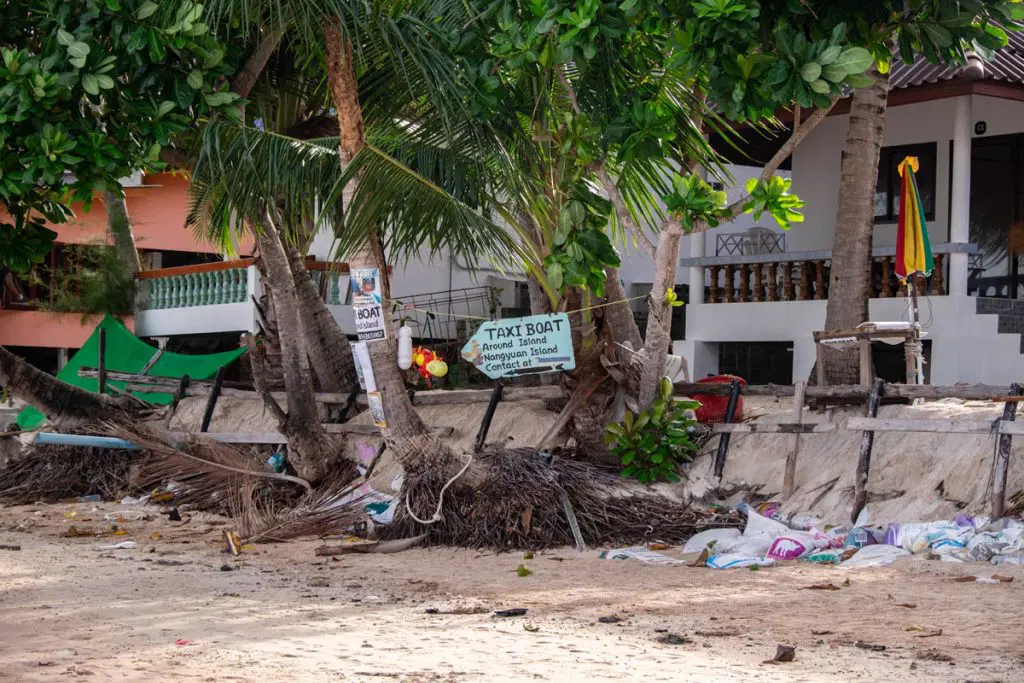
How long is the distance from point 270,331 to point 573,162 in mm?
6195

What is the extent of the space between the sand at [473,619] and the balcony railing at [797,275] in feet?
20.4

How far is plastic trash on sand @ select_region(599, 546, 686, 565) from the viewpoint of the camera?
8.59 meters

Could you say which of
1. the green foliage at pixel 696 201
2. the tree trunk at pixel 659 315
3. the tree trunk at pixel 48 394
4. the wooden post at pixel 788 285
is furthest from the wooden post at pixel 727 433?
the tree trunk at pixel 48 394

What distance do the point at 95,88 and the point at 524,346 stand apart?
528 centimetres

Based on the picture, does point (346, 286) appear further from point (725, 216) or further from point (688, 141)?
point (725, 216)

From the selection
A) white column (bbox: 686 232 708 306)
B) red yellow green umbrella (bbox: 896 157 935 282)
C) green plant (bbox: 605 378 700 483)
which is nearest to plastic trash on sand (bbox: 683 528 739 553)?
green plant (bbox: 605 378 700 483)

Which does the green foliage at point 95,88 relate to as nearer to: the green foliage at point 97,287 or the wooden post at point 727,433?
the wooden post at point 727,433

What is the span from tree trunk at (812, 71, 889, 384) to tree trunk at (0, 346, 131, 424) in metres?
7.32


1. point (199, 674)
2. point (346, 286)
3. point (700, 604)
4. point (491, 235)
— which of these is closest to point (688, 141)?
point (491, 235)

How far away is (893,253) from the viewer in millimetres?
13617

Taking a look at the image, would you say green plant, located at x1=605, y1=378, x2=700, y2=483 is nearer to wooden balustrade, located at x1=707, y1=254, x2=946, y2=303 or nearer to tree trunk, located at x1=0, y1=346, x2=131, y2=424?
wooden balustrade, located at x1=707, y1=254, x2=946, y2=303

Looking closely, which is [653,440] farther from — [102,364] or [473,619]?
[102,364]

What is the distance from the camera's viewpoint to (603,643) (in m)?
6.07

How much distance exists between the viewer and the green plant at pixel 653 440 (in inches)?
399
